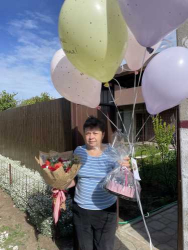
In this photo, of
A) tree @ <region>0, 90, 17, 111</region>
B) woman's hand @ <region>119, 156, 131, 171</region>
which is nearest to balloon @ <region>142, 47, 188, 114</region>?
woman's hand @ <region>119, 156, 131, 171</region>

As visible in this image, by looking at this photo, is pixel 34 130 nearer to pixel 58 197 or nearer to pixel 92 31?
pixel 58 197

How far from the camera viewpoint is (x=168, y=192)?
4.59 m

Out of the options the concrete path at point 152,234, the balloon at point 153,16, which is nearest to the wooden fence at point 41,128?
the concrete path at point 152,234

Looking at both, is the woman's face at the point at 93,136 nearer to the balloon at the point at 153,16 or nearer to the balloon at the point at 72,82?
the balloon at the point at 72,82

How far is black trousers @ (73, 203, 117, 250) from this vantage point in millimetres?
1924

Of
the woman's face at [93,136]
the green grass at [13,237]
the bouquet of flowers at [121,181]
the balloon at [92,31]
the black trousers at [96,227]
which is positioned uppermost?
the balloon at [92,31]

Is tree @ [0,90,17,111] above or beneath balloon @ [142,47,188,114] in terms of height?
above

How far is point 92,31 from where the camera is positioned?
1447 millimetres

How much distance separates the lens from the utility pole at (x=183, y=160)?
216cm

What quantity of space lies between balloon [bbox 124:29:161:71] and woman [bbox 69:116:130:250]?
667 mm

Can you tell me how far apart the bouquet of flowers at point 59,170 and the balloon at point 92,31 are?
89 centimetres

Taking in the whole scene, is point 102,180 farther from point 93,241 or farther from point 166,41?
point 166,41

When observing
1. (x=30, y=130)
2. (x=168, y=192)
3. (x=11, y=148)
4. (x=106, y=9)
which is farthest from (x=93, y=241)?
(x=11, y=148)

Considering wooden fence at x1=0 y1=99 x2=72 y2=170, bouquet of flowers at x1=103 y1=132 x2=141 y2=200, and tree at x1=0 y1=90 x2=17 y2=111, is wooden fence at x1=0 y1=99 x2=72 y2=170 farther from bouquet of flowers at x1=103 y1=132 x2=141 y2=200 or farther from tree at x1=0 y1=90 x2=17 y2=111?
tree at x1=0 y1=90 x2=17 y2=111
